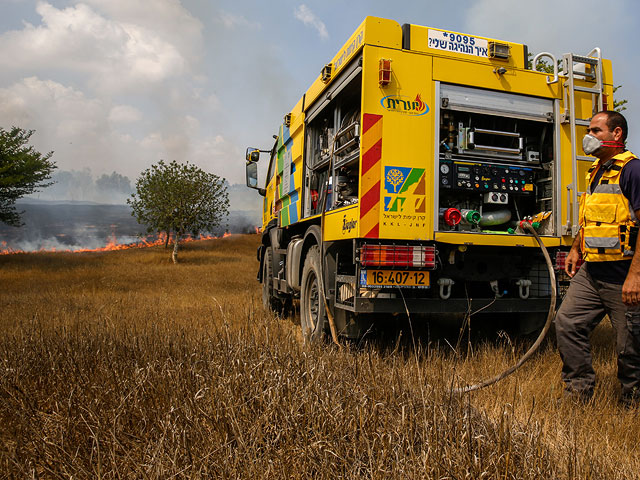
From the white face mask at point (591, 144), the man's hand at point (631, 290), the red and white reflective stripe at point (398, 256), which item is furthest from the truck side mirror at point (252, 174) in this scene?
the man's hand at point (631, 290)

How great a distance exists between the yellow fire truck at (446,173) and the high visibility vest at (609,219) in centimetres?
120

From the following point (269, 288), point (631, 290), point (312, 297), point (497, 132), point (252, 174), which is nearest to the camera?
point (631, 290)

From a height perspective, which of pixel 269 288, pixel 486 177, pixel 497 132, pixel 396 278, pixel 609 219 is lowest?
pixel 269 288

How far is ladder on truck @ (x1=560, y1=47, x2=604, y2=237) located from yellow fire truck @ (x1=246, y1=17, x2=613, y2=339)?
12mm

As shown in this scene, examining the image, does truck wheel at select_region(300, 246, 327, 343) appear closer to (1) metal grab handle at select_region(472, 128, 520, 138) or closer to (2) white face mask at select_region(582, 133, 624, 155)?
(1) metal grab handle at select_region(472, 128, 520, 138)

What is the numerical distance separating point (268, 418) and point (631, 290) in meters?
2.26

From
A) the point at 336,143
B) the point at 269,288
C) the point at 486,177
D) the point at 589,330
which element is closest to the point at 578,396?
the point at 589,330

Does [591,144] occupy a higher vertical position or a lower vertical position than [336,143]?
Answer: lower

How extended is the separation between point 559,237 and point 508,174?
74 centimetres

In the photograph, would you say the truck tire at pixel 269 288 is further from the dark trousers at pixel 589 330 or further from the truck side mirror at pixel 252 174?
the dark trousers at pixel 589 330

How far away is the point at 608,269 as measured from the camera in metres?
3.36

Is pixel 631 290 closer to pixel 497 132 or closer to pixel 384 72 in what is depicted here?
pixel 497 132

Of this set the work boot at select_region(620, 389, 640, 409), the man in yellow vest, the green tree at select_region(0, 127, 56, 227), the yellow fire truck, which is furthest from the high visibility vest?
the green tree at select_region(0, 127, 56, 227)

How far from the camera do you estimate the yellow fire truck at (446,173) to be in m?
4.43
